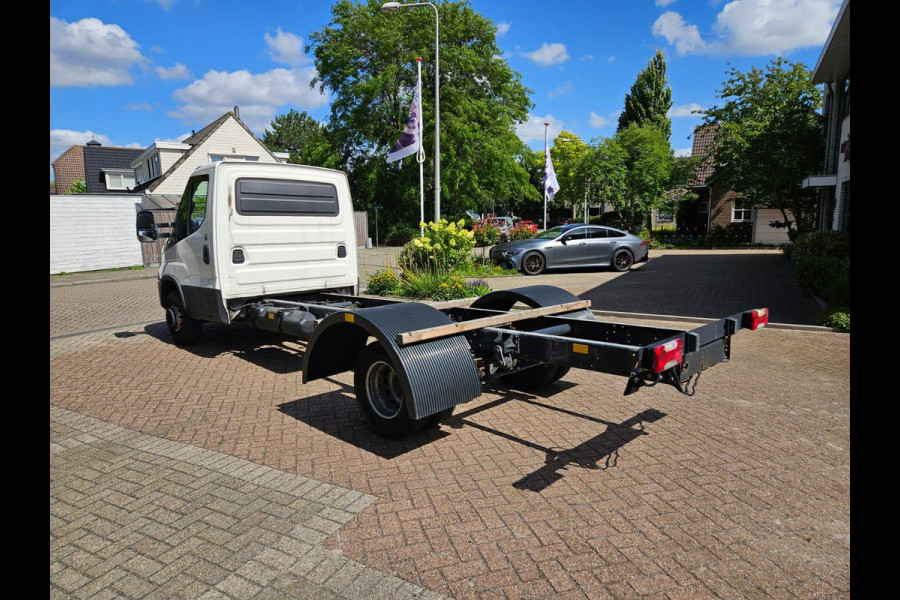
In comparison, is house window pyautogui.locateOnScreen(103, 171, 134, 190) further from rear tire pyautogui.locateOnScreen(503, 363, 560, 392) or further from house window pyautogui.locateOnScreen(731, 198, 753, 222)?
rear tire pyautogui.locateOnScreen(503, 363, 560, 392)

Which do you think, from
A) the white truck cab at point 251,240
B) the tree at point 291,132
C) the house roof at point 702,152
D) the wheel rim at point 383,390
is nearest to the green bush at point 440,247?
the white truck cab at point 251,240

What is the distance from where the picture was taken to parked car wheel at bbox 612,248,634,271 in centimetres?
1840

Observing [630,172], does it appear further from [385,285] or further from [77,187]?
[77,187]

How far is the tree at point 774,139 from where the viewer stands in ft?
71.2

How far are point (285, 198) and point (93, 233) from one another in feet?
63.2

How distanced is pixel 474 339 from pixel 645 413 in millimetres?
1832

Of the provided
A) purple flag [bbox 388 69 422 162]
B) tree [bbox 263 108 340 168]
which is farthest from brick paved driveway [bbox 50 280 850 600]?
tree [bbox 263 108 340 168]

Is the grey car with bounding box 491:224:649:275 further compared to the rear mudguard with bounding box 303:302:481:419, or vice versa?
the grey car with bounding box 491:224:649:275

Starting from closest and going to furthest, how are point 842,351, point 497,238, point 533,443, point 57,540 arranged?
point 57,540 < point 533,443 < point 842,351 < point 497,238

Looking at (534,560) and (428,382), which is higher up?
(428,382)

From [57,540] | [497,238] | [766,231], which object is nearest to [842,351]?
[57,540]

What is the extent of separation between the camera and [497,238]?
2356cm

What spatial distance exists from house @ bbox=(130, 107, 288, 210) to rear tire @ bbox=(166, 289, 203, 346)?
2419cm
